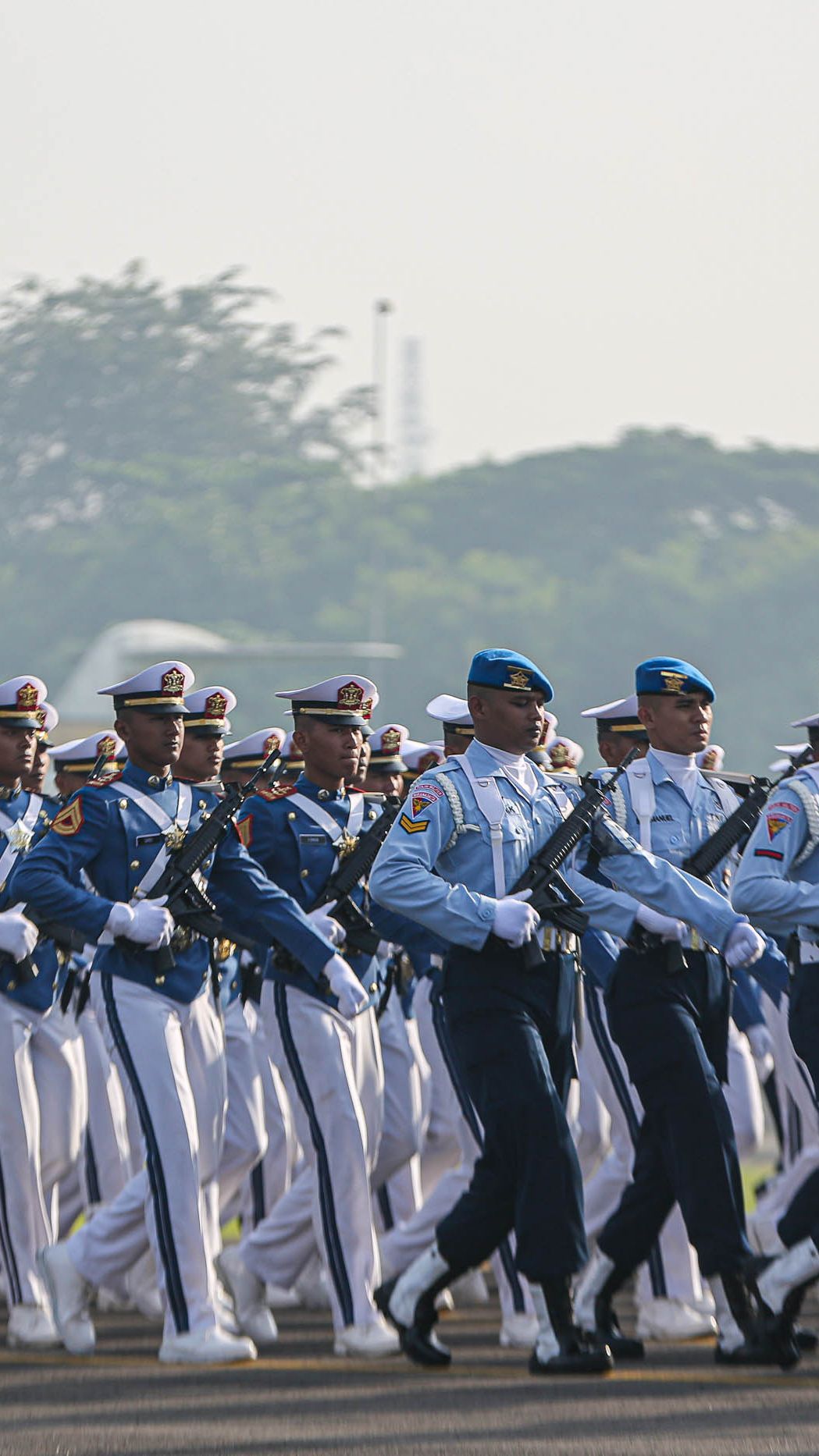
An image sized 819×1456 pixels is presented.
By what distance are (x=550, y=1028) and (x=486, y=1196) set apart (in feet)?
1.62

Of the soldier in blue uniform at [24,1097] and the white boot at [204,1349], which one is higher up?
the soldier in blue uniform at [24,1097]

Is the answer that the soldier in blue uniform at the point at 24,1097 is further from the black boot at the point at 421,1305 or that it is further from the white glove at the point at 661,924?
the white glove at the point at 661,924

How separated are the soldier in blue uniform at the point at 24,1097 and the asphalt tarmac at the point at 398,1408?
256 millimetres

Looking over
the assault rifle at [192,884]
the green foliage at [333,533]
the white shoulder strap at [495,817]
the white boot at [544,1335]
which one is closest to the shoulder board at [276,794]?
the assault rifle at [192,884]

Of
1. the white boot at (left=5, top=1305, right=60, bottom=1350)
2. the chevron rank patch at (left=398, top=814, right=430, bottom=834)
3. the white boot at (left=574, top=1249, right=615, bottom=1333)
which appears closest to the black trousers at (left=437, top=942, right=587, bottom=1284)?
the chevron rank patch at (left=398, top=814, right=430, bottom=834)

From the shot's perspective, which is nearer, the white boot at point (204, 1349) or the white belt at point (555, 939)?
the white belt at point (555, 939)

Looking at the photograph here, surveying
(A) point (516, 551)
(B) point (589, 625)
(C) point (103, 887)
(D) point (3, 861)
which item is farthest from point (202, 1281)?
(A) point (516, 551)

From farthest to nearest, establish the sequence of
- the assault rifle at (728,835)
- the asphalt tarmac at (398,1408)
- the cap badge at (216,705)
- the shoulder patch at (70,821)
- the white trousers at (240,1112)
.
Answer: the cap badge at (216,705) < the white trousers at (240,1112) < the assault rifle at (728,835) < the shoulder patch at (70,821) < the asphalt tarmac at (398,1408)

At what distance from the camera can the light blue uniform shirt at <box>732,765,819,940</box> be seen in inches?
294

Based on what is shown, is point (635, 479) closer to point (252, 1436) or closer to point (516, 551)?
point (516, 551)

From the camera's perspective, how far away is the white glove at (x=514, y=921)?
723 cm

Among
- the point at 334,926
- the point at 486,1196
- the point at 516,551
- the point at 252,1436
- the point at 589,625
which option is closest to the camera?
the point at 252,1436

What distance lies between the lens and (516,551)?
80.1 metres

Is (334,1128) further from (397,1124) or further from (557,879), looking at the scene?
(397,1124)
